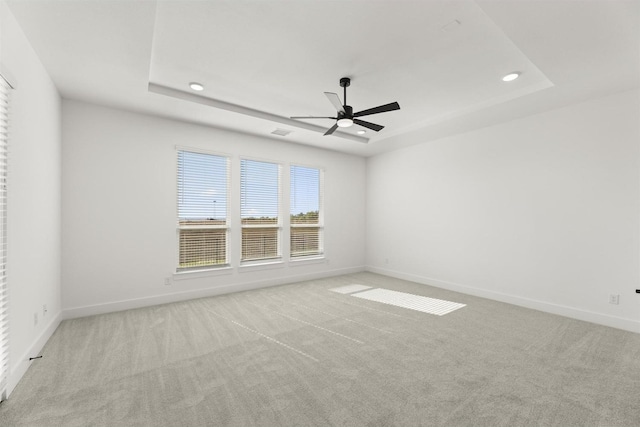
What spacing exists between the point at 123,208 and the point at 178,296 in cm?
157

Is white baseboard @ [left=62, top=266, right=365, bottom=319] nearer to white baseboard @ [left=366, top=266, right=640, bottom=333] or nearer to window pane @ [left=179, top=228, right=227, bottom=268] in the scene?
window pane @ [left=179, top=228, right=227, bottom=268]

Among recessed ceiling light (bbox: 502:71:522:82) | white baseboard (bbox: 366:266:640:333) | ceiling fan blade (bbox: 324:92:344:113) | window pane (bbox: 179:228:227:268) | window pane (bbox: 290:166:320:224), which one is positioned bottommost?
white baseboard (bbox: 366:266:640:333)

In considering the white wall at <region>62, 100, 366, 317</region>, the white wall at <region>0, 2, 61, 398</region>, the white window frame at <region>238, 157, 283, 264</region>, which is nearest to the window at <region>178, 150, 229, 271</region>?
the white wall at <region>62, 100, 366, 317</region>

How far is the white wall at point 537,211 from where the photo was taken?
12.1 feet

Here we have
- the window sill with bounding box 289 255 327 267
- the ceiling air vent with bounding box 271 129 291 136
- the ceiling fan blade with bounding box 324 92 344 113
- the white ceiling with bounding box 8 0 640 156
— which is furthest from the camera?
the window sill with bounding box 289 255 327 267

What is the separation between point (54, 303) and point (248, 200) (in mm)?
3027

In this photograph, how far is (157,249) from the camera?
14.9 ft

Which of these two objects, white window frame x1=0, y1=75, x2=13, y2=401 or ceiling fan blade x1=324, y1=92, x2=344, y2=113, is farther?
ceiling fan blade x1=324, y1=92, x2=344, y2=113

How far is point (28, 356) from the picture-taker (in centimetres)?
264

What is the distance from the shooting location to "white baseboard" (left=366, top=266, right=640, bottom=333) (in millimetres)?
3652

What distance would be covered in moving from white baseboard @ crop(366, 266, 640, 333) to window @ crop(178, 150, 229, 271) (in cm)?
393

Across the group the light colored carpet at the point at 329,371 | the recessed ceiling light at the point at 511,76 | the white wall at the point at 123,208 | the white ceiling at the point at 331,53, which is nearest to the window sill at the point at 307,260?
the white wall at the point at 123,208

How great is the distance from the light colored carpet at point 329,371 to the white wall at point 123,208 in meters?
0.46

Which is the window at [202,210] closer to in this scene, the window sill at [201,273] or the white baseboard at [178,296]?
the window sill at [201,273]
